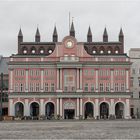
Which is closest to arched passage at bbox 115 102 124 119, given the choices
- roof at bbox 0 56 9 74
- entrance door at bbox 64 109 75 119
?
entrance door at bbox 64 109 75 119

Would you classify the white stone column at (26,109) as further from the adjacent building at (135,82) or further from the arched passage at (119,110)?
the adjacent building at (135,82)

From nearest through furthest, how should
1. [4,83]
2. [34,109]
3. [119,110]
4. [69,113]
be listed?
[69,113] → [119,110] → [34,109] → [4,83]

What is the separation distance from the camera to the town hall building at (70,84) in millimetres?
138000

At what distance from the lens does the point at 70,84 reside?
13938 cm

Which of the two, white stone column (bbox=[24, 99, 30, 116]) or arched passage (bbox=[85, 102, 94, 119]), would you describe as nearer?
white stone column (bbox=[24, 99, 30, 116])

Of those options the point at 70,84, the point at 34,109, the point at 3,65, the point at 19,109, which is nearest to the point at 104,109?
the point at 70,84

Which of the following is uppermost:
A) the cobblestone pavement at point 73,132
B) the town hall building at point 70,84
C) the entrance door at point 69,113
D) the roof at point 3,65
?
the roof at point 3,65

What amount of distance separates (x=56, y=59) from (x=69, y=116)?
15767mm

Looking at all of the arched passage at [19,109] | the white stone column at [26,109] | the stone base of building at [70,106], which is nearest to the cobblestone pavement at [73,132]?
the stone base of building at [70,106]

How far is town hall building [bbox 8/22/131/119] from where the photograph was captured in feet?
453

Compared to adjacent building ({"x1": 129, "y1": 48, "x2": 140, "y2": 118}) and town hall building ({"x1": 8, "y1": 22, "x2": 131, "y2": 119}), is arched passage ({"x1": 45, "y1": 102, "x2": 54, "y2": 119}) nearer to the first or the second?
town hall building ({"x1": 8, "y1": 22, "x2": 131, "y2": 119})

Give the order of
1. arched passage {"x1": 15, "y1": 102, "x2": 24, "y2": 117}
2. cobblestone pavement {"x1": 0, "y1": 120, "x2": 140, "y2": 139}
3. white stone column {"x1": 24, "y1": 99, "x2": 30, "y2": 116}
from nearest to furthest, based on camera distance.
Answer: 1. cobblestone pavement {"x1": 0, "y1": 120, "x2": 140, "y2": 139}
2. white stone column {"x1": 24, "y1": 99, "x2": 30, "y2": 116}
3. arched passage {"x1": 15, "y1": 102, "x2": 24, "y2": 117}

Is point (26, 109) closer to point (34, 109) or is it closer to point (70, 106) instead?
point (34, 109)

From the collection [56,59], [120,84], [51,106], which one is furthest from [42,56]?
[120,84]
